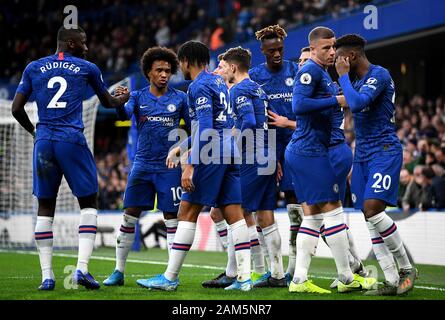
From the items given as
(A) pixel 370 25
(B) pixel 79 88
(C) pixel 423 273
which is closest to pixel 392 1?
(A) pixel 370 25

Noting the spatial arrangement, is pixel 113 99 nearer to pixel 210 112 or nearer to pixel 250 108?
pixel 210 112

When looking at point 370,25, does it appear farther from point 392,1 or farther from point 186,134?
point 186,134

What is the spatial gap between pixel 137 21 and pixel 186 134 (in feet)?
71.4

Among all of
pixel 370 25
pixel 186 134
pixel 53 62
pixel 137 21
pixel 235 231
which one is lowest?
pixel 235 231

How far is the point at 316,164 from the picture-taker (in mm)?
7520

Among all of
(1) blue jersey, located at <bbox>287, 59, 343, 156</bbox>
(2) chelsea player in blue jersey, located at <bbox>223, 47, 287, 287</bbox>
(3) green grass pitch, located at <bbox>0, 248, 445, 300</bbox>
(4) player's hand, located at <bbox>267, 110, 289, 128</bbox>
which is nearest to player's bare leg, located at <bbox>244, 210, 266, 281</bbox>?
(2) chelsea player in blue jersey, located at <bbox>223, 47, 287, 287</bbox>

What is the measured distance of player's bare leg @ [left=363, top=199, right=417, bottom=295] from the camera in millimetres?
7508

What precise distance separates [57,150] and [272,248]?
8.16ft

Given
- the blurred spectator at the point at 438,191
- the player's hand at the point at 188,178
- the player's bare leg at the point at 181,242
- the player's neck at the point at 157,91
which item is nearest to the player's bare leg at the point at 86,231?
the player's bare leg at the point at 181,242

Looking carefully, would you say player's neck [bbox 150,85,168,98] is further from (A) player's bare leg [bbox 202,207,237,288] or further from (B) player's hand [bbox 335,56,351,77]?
(B) player's hand [bbox 335,56,351,77]

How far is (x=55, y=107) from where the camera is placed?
8.02 m

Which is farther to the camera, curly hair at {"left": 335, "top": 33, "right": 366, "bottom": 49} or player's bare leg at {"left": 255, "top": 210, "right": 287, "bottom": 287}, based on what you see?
player's bare leg at {"left": 255, "top": 210, "right": 287, "bottom": 287}

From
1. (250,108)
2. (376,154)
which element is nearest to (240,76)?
(250,108)

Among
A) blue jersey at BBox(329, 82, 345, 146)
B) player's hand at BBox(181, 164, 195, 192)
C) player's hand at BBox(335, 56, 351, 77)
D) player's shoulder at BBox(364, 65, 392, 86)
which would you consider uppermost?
player's hand at BBox(335, 56, 351, 77)
